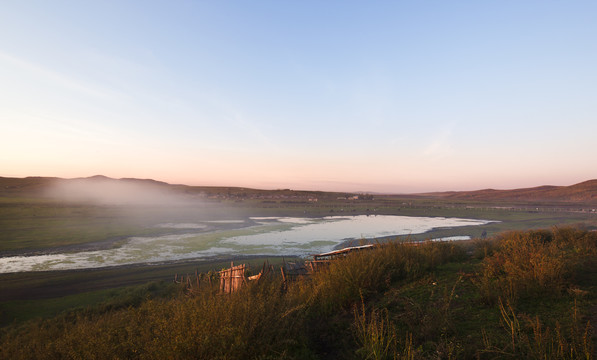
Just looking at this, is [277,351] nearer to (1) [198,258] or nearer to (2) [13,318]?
(2) [13,318]

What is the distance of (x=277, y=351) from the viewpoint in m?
4.12

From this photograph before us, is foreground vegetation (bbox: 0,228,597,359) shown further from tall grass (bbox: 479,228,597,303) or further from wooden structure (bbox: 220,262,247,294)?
wooden structure (bbox: 220,262,247,294)

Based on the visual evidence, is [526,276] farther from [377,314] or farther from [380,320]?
[377,314]

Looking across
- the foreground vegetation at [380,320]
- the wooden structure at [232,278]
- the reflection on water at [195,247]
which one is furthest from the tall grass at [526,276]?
the reflection on water at [195,247]

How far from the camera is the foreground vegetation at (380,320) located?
12.6ft

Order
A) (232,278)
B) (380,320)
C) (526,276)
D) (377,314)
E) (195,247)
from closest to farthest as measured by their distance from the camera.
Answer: (377,314), (380,320), (526,276), (232,278), (195,247)

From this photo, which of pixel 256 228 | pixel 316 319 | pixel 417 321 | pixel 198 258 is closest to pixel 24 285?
pixel 198 258

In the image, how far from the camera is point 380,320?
17.9 feet

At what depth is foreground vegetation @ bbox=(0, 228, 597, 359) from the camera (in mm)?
3838

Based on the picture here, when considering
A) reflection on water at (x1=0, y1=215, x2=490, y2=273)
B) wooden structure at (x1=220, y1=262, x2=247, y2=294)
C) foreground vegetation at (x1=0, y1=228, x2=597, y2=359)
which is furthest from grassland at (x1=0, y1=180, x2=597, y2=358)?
reflection on water at (x1=0, y1=215, x2=490, y2=273)

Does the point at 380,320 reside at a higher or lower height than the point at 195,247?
higher

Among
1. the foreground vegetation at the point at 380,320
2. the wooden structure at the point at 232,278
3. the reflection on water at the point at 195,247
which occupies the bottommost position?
the reflection on water at the point at 195,247

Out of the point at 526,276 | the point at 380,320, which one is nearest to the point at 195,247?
the point at 380,320

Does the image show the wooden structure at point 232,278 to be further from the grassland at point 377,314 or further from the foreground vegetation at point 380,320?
the foreground vegetation at point 380,320
